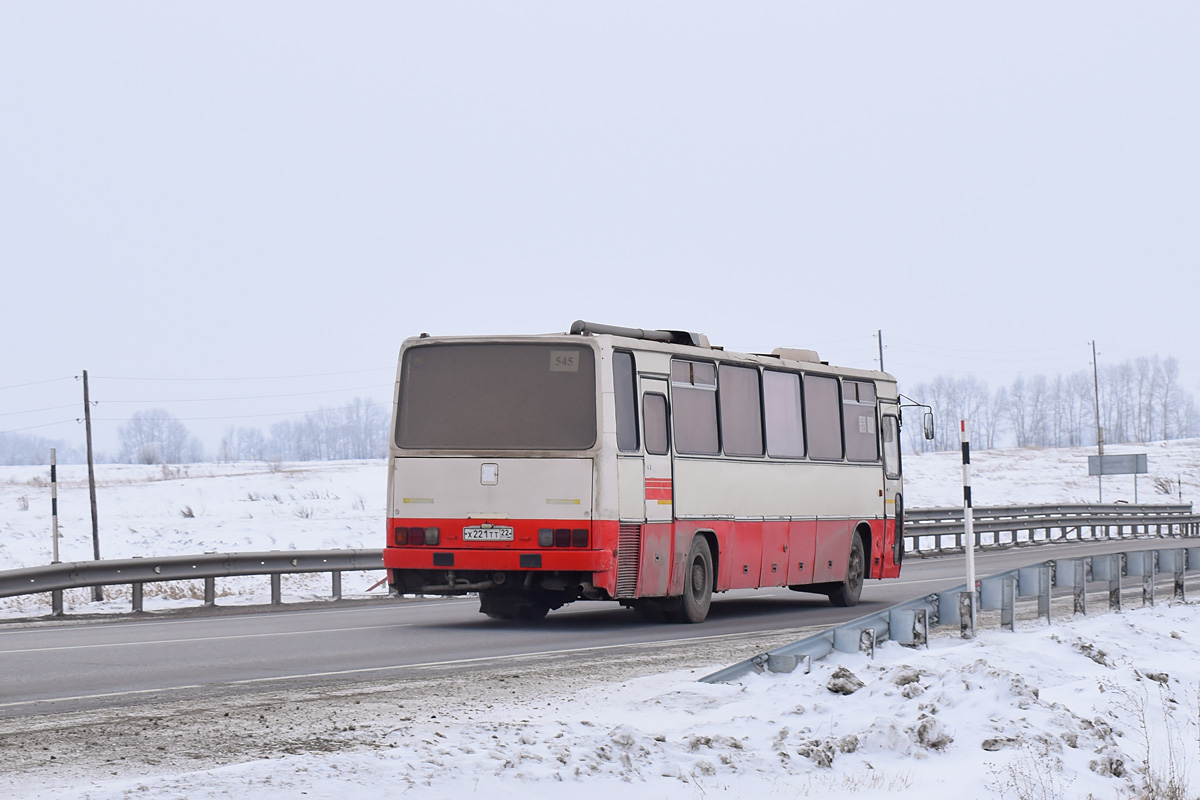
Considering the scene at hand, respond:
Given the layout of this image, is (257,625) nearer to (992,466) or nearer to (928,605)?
(928,605)

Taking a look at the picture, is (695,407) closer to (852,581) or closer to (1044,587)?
(852,581)

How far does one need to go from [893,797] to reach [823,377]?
13.2 m

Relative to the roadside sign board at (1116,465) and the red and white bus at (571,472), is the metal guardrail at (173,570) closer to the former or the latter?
the red and white bus at (571,472)

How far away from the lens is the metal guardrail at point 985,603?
10.8 metres

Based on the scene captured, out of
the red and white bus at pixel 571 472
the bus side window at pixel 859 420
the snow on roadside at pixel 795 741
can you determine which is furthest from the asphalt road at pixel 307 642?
the snow on roadside at pixel 795 741

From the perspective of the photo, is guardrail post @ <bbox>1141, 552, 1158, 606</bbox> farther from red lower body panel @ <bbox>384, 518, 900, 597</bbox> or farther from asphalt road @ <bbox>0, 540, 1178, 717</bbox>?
red lower body panel @ <bbox>384, 518, 900, 597</bbox>

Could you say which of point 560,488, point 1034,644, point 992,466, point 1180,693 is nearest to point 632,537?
point 560,488

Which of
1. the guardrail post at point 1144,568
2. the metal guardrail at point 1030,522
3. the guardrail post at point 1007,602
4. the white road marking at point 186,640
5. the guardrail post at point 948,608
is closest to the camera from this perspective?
the guardrail post at point 948,608

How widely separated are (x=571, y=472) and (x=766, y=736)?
7.68 m

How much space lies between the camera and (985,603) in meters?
13.0

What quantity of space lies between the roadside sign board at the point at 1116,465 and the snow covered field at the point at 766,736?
172ft

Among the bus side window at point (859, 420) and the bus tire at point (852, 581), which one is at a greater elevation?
the bus side window at point (859, 420)

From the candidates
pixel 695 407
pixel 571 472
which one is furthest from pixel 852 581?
pixel 571 472

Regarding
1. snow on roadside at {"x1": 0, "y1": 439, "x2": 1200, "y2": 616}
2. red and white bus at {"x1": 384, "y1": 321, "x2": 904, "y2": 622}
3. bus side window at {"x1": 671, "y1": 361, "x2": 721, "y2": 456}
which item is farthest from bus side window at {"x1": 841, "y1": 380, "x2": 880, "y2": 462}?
snow on roadside at {"x1": 0, "y1": 439, "x2": 1200, "y2": 616}
